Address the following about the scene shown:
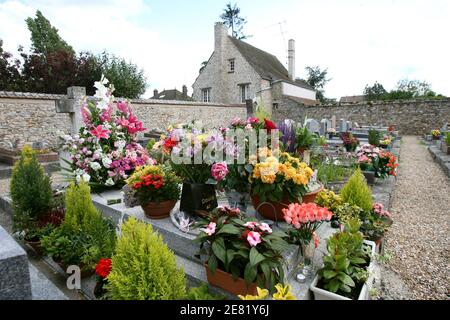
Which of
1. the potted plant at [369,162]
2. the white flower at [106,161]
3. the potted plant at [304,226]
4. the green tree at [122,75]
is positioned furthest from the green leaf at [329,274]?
the green tree at [122,75]

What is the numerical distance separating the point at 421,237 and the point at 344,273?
2239 mm

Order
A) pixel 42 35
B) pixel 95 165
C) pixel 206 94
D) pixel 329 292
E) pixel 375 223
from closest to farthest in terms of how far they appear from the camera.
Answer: pixel 329 292 → pixel 375 223 → pixel 95 165 → pixel 42 35 → pixel 206 94

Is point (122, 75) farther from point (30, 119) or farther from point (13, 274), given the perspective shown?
point (13, 274)

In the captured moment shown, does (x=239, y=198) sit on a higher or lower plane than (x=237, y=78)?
lower

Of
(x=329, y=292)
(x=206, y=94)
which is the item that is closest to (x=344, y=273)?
(x=329, y=292)

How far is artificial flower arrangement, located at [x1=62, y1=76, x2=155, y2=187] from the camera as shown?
387 centimetres

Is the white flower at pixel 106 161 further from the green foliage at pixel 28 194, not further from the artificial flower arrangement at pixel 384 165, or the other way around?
the artificial flower arrangement at pixel 384 165

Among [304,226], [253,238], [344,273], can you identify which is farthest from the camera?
[304,226]

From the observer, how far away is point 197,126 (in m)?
2.81

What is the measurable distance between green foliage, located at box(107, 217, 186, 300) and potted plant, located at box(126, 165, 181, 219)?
101 centimetres

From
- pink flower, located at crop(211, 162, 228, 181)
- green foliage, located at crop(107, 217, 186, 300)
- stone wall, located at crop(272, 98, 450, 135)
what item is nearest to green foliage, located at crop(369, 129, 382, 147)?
pink flower, located at crop(211, 162, 228, 181)

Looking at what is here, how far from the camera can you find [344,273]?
2.00 meters
